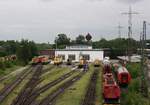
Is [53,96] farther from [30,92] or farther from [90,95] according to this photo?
[90,95]

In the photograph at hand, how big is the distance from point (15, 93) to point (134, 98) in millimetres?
14731

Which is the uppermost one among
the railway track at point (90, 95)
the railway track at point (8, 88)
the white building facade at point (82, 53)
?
the white building facade at point (82, 53)

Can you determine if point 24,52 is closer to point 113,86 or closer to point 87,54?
point 87,54

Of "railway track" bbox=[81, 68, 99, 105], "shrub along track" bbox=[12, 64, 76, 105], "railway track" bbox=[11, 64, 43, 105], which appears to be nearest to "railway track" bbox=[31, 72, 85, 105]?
"shrub along track" bbox=[12, 64, 76, 105]

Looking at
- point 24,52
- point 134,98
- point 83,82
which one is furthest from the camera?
point 24,52

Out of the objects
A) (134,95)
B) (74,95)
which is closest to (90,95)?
(74,95)

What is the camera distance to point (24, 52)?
100125mm

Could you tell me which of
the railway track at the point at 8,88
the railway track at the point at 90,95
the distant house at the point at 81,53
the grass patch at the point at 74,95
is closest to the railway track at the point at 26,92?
the railway track at the point at 8,88

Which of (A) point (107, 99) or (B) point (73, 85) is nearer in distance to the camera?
(A) point (107, 99)

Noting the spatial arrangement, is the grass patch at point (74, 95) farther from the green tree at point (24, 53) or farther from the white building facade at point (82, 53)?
the white building facade at point (82, 53)

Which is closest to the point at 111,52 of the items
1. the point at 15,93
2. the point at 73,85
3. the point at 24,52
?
the point at 24,52

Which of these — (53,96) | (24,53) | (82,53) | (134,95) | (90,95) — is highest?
(24,53)

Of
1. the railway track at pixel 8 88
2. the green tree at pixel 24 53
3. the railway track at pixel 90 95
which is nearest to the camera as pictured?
the railway track at pixel 90 95

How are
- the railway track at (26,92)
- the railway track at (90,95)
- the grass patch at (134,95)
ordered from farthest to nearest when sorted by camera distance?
the railway track at (90,95), the railway track at (26,92), the grass patch at (134,95)
